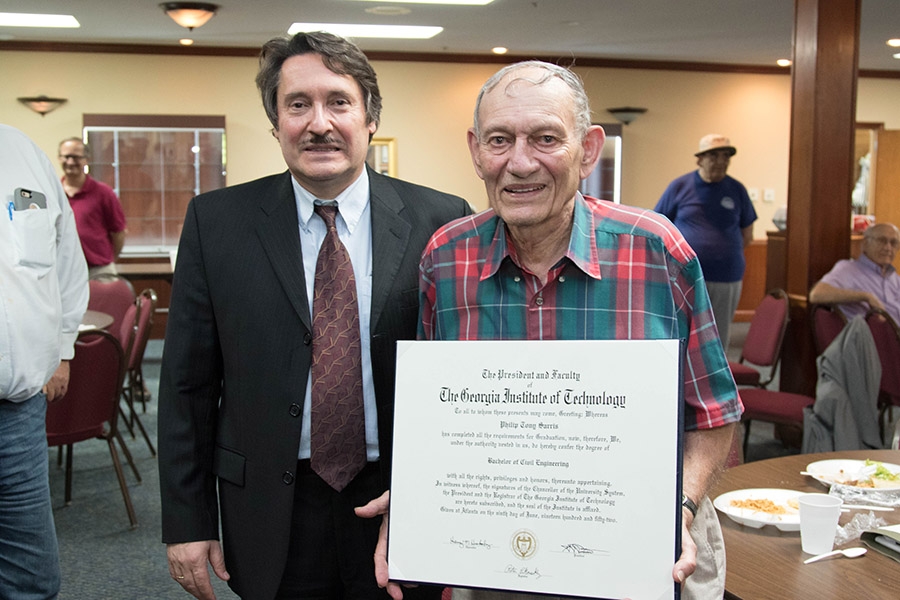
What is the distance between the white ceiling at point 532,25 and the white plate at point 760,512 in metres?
6.20

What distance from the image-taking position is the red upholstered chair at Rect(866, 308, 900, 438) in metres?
4.74

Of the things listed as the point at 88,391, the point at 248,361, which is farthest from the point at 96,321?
the point at 248,361

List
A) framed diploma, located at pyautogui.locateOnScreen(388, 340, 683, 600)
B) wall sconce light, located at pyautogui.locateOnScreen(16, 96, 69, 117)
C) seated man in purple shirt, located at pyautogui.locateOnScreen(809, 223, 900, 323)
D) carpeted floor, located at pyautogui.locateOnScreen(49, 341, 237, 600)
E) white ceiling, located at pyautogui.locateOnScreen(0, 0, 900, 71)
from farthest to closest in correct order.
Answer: wall sconce light, located at pyautogui.locateOnScreen(16, 96, 69, 117)
white ceiling, located at pyautogui.locateOnScreen(0, 0, 900, 71)
seated man in purple shirt, located at pyautogui.locateOnScreen(809, 223, 900, 323)
carpeted floor, located at pyautogui.locateOnScreen(49, 341, 237, 600)
framed diploma, located at pyautogui.locateOnScreen(388, 340, 683, 600)

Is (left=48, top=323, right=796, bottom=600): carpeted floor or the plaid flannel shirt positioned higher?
the plaid flannel shirt

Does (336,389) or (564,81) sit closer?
(564,81)

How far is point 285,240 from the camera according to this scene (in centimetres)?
168

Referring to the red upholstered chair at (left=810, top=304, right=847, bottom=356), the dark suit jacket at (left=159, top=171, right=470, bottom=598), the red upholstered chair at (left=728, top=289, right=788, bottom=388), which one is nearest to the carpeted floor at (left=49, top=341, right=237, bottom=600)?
the dark suit jacket at (left=159, top=171, right=470, bottom=598)

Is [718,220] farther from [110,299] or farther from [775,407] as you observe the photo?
[110,299]

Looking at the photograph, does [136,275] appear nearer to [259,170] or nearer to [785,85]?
[259,170]

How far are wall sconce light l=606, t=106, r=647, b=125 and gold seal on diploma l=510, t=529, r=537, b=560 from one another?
1029 centimetres

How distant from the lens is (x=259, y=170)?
10352 millimetres

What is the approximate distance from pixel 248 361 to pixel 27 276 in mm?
850

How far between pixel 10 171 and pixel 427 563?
5.05 feet
